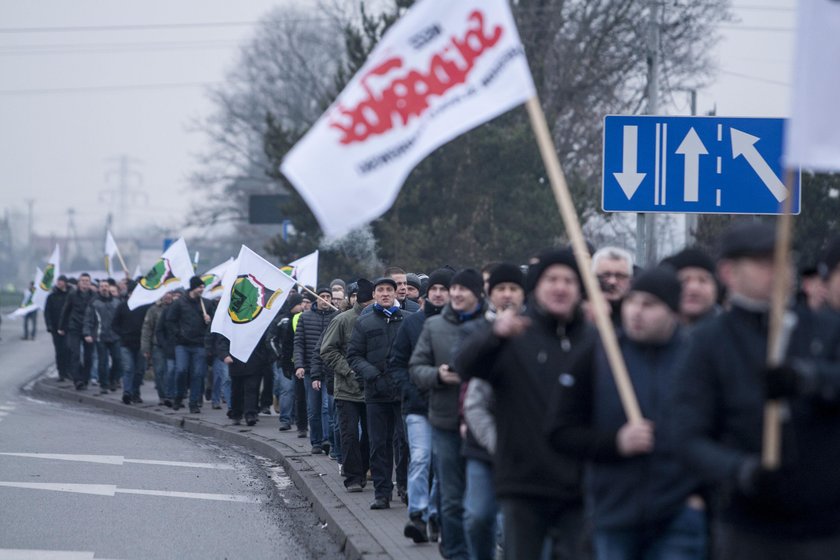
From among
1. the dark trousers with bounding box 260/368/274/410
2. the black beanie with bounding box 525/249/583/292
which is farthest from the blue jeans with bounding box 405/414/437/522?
the dark trousers with bounding box 260/368/274/410

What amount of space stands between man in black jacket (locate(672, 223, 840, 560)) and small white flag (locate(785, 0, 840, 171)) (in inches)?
12.6

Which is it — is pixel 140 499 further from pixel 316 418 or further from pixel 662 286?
pixel 662 286

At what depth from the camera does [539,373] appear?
6.36m

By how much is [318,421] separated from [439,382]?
8005 millimetres

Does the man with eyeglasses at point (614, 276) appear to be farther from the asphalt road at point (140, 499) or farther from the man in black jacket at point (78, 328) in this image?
the man in black jacket at point (78, 328)

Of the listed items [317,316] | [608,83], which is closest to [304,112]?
[608,83]

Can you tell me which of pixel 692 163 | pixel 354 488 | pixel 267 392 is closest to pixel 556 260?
pixel 692 163

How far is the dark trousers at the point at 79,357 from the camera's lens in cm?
2770

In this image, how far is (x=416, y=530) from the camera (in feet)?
32.8

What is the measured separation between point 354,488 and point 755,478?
890 cm

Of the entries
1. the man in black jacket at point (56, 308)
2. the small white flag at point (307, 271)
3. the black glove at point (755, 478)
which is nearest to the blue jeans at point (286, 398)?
the small white flag at point (307, 271)

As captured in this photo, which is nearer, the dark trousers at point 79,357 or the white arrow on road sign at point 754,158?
the white arrow on road sign at point 754,158

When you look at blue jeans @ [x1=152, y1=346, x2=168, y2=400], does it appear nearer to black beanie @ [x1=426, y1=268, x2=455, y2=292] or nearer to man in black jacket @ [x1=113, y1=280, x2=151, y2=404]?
man in black jacket @ [x1=113, y1=280, x2=151, y2=404]

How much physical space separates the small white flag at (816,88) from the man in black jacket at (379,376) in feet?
24.0
